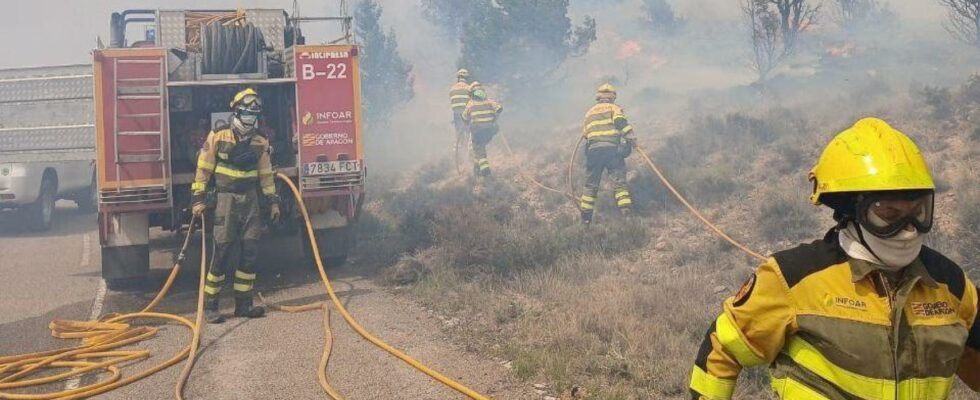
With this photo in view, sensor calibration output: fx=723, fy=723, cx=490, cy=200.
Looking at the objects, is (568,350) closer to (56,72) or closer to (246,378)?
(246,378)

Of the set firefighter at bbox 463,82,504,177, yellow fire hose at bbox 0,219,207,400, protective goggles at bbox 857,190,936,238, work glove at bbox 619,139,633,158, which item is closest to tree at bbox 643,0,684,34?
firefighter at bbox 463,82,504,177

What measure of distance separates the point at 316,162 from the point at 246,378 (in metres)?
3.60

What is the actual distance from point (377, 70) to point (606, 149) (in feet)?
59.0

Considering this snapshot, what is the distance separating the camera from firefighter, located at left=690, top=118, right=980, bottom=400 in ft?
6.46

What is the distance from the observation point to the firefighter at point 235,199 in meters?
7.17

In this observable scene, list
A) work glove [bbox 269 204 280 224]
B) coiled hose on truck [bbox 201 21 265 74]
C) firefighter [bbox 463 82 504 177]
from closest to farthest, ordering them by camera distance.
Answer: work glove [bbox 269 204 280 224] < coiled hose on truck [bbox 201 21 265 74] < firefighter [bbox 463 82 504 177]

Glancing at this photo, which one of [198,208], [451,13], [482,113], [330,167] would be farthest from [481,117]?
[451,13]

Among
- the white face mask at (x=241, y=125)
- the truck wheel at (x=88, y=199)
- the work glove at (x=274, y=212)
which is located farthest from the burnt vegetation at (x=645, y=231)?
the truck wheel at (x=88, y=199)

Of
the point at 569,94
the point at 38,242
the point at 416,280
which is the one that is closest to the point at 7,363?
the point at 416,280

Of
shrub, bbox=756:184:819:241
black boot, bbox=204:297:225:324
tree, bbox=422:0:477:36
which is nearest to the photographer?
black boot, bbox=204:297:225:324

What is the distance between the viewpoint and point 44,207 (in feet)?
43.1

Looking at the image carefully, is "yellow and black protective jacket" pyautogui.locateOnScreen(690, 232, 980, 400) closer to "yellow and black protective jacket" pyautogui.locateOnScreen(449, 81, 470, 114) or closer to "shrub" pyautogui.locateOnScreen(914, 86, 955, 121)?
"shrub" pyautogui.locateOnScreen(914, 86, 955, 121)

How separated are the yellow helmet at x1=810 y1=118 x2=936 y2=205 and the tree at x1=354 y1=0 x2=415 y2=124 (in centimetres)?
2540

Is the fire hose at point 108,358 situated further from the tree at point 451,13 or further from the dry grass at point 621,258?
the tree at point 451,13
